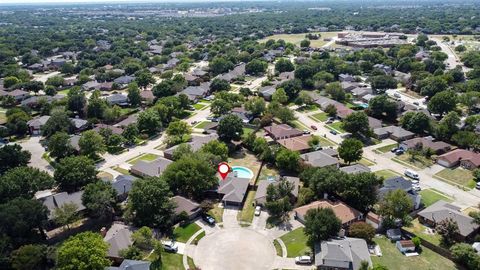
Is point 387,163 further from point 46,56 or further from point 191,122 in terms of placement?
point 46,56

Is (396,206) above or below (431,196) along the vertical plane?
above

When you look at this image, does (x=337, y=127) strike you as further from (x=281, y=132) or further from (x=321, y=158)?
(x=321, y=158)

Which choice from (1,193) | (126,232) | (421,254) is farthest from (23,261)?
(421,254)

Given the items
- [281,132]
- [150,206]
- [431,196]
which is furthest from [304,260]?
[281,132]

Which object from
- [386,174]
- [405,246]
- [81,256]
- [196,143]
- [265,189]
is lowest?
[386,174]

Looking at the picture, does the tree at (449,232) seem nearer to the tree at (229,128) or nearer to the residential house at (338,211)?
the residential house at (338,211)

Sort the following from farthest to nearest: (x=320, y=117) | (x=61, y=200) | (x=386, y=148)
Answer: (x=320, y=117), (x=386, y=148), (x=61, y=200)

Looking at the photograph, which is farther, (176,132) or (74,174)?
(176,132)
